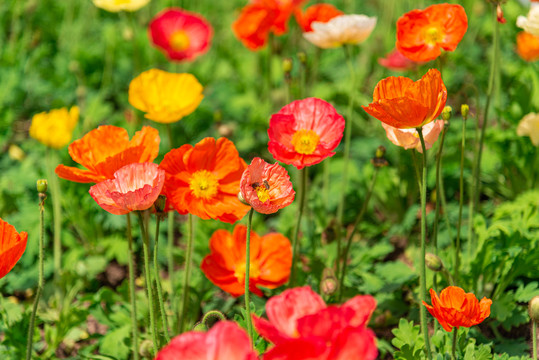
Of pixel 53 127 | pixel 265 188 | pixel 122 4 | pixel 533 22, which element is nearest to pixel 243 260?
pixel 265 188

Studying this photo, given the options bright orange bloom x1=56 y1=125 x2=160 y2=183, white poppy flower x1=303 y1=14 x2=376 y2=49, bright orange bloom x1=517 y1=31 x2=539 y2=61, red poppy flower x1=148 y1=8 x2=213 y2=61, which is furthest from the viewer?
red poppy flower x1=148 y1=8 x2=213 y2=61

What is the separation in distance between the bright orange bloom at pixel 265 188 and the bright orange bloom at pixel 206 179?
0.15 meters

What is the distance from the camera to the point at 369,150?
2521 millimetres

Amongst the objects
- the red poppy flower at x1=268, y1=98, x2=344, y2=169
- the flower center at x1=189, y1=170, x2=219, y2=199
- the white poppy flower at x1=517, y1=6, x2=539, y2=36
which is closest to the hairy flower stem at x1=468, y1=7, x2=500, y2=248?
the white poppy flower at x1=517, y1=6, x2=539, y2=36

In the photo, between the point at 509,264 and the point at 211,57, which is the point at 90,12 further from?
the point at 509,264

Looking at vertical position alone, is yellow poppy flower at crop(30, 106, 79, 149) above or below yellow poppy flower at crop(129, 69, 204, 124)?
below

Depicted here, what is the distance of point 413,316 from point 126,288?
2.69 feet

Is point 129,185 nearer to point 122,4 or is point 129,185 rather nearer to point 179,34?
point 122,4

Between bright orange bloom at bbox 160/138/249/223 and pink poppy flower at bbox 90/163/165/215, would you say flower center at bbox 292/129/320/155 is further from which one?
pink poppy flower at bbox 90/163/165/215

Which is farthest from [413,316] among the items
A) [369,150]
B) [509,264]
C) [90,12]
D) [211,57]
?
[90,12]

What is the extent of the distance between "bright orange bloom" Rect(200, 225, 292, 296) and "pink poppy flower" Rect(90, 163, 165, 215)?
477 millimetres

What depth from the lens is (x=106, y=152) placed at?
136 cm

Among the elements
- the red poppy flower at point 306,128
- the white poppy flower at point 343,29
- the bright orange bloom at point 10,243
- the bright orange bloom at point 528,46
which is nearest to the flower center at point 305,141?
the red poppy flower at point 306,128

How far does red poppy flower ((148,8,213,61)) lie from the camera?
281 centimetres
